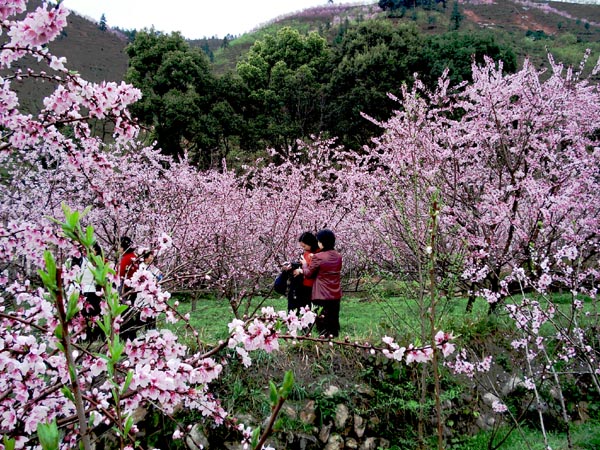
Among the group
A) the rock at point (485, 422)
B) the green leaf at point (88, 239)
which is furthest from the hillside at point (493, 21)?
the green leaf at point (88, 239)

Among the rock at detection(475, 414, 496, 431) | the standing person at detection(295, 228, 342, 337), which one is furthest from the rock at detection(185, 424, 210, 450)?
the rock at detection(475, 414, 496, 431)

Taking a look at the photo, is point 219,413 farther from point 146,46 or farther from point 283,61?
point 283,61

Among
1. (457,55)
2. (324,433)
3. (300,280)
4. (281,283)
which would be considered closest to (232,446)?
(324,433)

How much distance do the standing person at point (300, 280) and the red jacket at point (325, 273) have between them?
7.8 inches

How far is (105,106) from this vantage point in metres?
2.43

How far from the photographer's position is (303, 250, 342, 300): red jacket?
18.4ft

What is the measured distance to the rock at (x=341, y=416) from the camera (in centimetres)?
476

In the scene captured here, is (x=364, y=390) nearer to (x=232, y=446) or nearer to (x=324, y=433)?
(x=324, y=433)

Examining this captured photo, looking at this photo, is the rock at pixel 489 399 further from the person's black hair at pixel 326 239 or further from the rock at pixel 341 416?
the person's black hair at pixel 326 239

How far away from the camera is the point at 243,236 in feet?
31.7

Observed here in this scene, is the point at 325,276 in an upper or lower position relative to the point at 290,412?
upper

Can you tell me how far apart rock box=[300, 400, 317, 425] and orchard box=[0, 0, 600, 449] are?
3.24 ft

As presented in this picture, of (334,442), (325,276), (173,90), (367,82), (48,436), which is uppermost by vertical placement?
(367,82)

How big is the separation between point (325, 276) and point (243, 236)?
4.31 m
